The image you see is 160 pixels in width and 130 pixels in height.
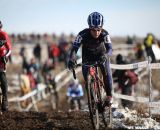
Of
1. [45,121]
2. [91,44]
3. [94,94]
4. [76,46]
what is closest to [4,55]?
[45,121]

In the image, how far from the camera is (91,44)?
344 inches

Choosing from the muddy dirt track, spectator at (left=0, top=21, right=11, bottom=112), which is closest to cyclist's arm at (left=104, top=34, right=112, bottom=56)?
the muddy dirt track

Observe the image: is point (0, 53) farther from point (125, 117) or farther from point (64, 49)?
point (64, 49)

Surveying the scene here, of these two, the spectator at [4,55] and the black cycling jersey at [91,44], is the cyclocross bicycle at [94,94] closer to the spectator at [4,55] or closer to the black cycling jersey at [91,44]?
the black cycling jersey at [91,44]

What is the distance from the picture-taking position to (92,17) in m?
8.43

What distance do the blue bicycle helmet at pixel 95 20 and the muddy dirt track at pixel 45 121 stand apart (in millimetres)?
2232

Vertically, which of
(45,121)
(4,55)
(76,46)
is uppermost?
(76,46)

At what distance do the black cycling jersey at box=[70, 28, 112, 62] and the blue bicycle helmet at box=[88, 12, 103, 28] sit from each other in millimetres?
339

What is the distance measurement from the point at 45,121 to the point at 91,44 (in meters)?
2.26

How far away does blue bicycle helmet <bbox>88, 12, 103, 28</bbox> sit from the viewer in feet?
27.5

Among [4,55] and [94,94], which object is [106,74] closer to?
[94,94]

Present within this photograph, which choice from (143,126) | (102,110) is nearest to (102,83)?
(102,110)

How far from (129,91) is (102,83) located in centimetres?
586

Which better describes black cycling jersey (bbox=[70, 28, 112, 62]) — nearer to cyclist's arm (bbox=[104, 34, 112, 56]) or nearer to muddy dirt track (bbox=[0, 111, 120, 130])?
cyclist's arm (bbox=[104, 34, 112, 56])
